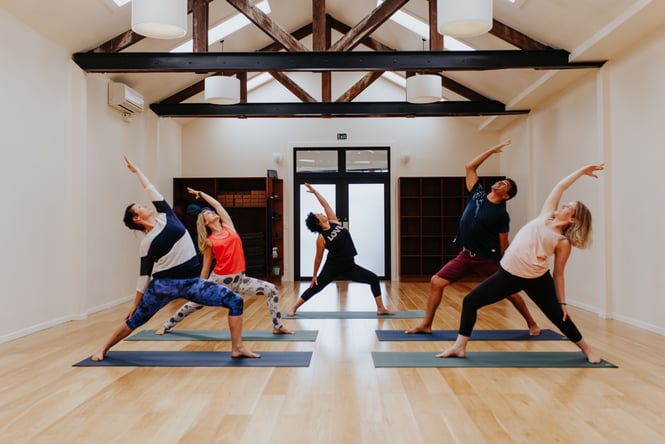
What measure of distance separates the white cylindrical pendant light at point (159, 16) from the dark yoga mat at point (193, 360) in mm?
2246

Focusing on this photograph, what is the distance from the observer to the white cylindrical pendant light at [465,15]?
11.3 ft

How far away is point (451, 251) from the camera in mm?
9109

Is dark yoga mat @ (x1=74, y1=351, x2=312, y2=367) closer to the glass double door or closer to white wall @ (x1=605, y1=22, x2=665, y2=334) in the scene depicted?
white wall @ (x1=605, y1=22, x2=665, y2=334)

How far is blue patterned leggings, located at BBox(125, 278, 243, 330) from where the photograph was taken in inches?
133

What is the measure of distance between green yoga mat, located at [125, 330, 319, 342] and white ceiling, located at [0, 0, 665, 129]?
2.92 meters

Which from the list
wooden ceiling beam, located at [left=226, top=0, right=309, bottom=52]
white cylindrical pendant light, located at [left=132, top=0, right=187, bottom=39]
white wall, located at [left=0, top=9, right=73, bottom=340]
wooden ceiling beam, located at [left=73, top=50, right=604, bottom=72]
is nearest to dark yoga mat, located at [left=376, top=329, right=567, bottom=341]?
wooden ceiling beam, located at [left=73, top=50, right=604, bottom=72]

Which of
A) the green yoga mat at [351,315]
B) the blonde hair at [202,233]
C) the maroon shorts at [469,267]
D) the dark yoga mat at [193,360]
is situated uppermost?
the blonde hair at [202,233]

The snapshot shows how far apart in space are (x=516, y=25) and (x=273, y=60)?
8.44 ft

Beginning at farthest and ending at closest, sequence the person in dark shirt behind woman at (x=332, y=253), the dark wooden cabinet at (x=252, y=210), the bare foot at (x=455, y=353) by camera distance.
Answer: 1. the dark wooden cabinet at (x=252, y=210)
2. the person in dark shirt behind woman at (x=332, y=253)
3. the bare foot at (x=455, y=353)

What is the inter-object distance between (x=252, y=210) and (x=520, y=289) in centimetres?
653

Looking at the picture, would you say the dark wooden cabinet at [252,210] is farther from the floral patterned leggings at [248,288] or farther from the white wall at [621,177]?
the white wall at [621,177]

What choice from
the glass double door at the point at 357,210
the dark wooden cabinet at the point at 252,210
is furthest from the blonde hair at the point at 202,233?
the glass double door at the point at 357,210

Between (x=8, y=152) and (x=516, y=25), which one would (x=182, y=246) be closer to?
(x=8, y=152)

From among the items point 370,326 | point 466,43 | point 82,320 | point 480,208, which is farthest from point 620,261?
point 82,320
